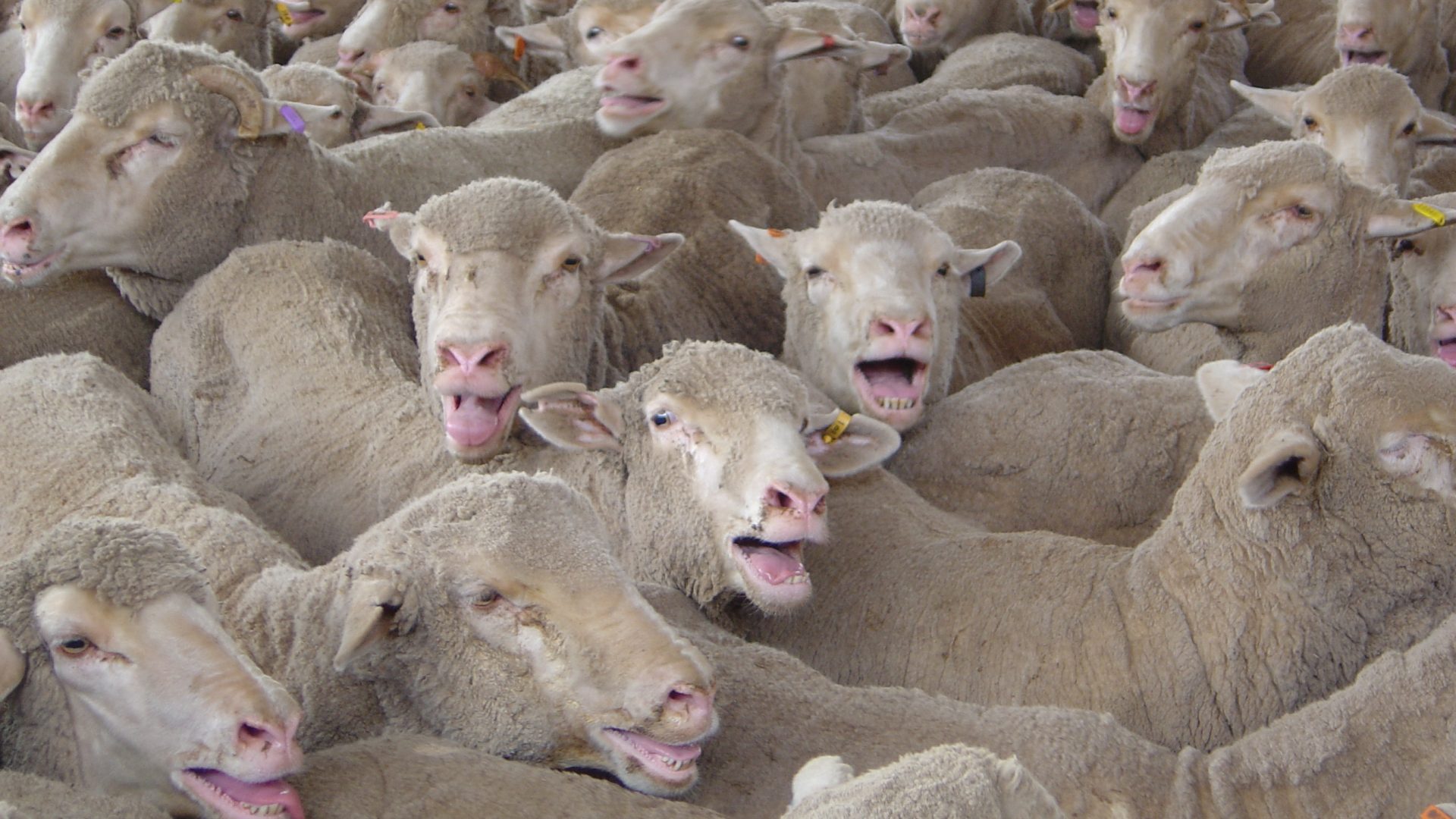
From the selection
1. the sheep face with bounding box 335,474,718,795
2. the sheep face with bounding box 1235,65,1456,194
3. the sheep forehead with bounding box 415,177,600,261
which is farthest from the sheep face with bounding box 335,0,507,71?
the sheep face with bounding box 335,474,718,795

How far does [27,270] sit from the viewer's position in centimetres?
523

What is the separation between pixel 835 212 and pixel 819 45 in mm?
1713

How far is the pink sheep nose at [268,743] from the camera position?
2.99 m

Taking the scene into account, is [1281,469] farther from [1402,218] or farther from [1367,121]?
[1367,121]

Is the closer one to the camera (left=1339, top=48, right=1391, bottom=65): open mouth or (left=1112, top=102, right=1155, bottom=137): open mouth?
(left=1112, top=102, right=1155, bottom=137): open mouth

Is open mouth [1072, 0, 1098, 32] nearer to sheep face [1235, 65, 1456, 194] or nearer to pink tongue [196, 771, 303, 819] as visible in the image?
sheep face [1235, 65, 1456, 194]

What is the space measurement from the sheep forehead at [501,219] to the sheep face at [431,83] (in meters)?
2.66

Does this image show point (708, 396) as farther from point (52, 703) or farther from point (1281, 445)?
point (52, 703)

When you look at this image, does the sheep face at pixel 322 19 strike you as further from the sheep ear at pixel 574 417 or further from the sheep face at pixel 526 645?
the sheep face at pixel 526 645

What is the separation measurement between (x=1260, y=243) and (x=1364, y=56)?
329 cm

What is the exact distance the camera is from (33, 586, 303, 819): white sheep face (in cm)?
303

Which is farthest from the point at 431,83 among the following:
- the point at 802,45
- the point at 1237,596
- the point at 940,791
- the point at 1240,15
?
the point at 940,791

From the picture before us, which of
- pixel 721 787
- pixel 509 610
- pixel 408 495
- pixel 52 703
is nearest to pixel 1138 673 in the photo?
pixel 721 787

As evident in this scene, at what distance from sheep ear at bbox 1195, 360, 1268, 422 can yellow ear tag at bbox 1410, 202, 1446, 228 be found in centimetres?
109
